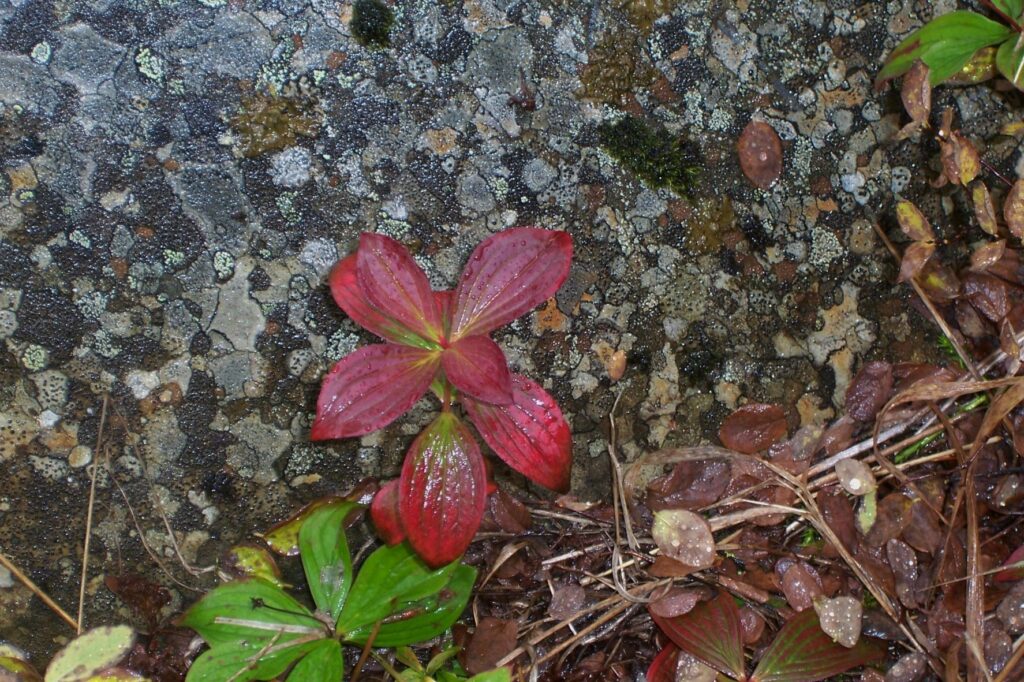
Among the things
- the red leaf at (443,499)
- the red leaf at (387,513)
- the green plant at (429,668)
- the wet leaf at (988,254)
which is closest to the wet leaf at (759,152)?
the wet leaf at (988,254)

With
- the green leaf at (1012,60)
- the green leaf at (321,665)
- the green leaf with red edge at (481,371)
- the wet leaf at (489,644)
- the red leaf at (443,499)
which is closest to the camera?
the green leaf with red edge at (481,371)

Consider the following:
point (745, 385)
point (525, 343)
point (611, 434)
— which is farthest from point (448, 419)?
point (745, 385)

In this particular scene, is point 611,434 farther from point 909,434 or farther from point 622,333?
point 909,434

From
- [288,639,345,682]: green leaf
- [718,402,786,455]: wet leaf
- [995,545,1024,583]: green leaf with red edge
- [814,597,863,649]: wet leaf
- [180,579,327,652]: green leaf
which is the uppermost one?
[718,402,786,455]: wet leaf

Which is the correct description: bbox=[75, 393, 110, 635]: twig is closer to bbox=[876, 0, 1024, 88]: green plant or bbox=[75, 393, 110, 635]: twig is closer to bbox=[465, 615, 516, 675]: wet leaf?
bbox=[465, 615, 516, 675]: wet leaf

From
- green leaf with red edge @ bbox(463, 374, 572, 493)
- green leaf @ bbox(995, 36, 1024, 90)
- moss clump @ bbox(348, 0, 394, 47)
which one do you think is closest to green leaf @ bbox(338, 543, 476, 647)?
green leaf with red edge @ bbox(463, 374, 572, 493)

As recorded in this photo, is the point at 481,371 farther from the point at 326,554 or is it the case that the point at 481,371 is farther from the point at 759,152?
the point at 759,152

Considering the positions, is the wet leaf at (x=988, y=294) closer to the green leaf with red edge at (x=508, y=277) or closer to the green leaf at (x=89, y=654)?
the green leaf with red edge at (x=508, y=277)
